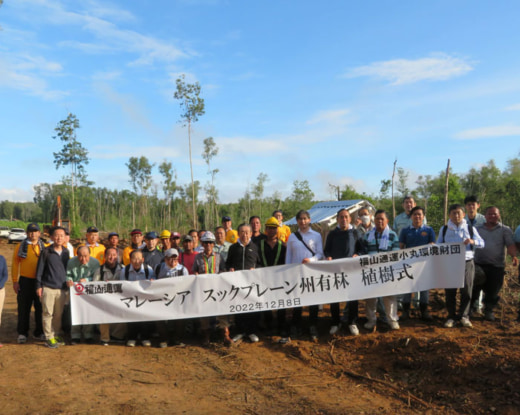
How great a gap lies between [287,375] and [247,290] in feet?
4.67

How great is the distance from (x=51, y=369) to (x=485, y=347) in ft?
18.2

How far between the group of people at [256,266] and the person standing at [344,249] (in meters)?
0.02

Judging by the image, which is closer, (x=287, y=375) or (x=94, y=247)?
(x=287, y=375)

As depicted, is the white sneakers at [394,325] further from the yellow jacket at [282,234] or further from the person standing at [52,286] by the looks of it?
the person standing at [52,286]

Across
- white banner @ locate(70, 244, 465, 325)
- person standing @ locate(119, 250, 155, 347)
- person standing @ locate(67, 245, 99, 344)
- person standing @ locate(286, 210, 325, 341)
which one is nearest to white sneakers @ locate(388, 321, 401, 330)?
white banner @ locate(70, 244, 465, 325)

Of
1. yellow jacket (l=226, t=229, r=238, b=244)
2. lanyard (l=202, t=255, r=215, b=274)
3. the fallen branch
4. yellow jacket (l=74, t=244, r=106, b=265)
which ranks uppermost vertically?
yellow jacket (l=226, t=229, r=238, b=244)

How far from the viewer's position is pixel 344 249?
603 centimetres

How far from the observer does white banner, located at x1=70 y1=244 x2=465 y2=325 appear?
231 inches

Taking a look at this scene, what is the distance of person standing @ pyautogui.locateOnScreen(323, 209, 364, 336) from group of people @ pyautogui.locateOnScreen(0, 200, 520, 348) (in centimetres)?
2

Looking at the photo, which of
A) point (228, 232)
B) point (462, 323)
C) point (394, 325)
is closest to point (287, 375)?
point (394, 325)

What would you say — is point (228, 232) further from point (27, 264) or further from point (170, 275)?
point (27, 264)

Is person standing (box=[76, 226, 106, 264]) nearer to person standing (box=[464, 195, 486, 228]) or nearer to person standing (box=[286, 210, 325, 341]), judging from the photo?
person standing (box=[286, 210, 325, 341])

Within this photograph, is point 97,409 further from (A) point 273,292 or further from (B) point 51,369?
(A) point 273,292

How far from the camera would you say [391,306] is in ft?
19.6
